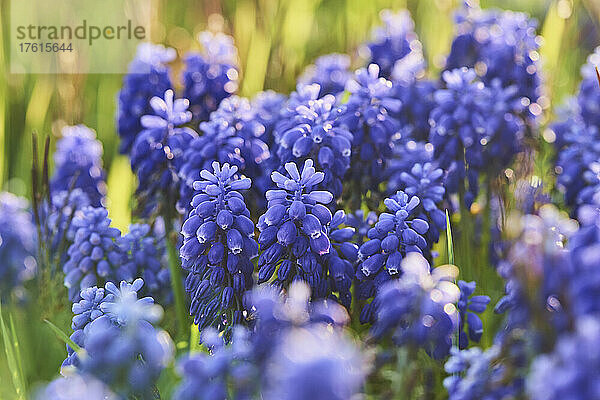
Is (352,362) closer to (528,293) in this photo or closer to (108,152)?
(528,293)

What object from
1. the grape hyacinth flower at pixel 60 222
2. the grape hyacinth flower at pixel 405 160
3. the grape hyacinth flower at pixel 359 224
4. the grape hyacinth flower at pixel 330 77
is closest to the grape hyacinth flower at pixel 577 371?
the grape hyacinth flower at pixel 359 224

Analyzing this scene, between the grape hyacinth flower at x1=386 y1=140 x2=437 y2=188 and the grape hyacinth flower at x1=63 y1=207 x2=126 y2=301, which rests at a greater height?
the grape hyacinth flower at x1=386 y1=140 x2=437 y2=188

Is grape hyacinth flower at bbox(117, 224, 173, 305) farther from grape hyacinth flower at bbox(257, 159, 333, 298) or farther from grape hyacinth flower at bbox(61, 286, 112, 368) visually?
grape hyacinth flower at bbox(257, 159, 333, 298)

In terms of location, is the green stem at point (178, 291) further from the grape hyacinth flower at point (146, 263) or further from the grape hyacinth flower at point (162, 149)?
the grape hyacinth flower at point (162, 149)

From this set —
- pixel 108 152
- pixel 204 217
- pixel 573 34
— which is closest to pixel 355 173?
pixel 204 217

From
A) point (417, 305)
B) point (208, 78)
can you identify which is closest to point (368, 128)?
point (208, 78)

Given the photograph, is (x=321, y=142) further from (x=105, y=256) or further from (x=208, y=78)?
(x=208, y=78)

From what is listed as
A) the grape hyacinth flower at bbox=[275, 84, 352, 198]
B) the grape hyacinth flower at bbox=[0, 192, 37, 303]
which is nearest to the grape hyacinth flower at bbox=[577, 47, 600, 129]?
the grape hyacinth flower at bbox=[275, 84, 352, 198]
